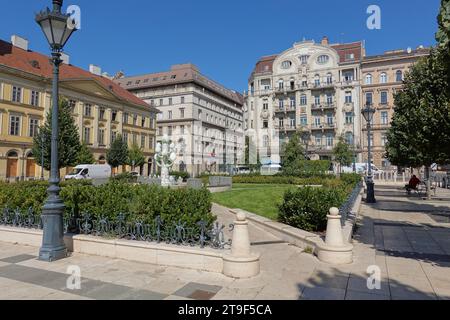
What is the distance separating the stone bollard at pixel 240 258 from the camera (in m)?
5.39

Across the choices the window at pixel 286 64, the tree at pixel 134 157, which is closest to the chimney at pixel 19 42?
the tree at pixel 134 157

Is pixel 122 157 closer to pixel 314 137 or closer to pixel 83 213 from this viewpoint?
pixel 314 137

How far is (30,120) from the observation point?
40.3 m

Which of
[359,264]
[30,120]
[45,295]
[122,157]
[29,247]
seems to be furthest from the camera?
[122,157]

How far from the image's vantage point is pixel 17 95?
3856cm

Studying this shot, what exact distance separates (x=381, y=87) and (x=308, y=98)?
1166 cm

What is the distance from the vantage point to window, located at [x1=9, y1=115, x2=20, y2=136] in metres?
37.9

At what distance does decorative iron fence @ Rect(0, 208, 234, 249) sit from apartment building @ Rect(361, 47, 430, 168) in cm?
5242

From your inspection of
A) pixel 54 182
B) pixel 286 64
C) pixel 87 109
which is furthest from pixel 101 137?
pixel 54 182

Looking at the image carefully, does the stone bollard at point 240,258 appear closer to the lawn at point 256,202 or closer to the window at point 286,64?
the lawn at point 256,202

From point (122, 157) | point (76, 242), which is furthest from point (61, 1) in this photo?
point (122, 157)

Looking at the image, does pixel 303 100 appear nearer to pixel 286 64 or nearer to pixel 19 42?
pixel 286 64

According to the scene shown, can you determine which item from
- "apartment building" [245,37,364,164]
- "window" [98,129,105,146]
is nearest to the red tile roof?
"window" [98,129,105,146]

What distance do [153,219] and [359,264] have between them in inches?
163
